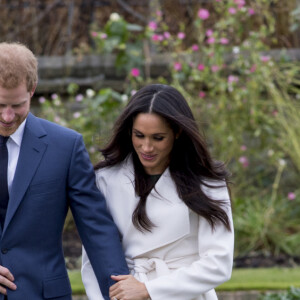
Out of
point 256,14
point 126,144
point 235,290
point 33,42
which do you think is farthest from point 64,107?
point 126,144

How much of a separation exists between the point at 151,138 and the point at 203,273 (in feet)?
2.10

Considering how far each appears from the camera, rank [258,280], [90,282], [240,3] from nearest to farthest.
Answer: [90,282], [258,280], [240,3]

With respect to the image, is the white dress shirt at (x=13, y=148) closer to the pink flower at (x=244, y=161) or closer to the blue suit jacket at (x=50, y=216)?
the blue suit jacket at (x=50, y=216)

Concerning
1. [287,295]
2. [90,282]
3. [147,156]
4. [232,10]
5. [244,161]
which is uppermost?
[232,10]

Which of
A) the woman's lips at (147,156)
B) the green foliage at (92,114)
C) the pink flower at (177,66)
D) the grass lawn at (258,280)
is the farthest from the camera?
the pink flower at (177,66)

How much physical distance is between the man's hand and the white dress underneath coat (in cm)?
39

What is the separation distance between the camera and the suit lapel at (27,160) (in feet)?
11.7

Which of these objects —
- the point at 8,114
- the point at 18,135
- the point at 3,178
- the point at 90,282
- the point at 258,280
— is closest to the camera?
the point at 8,114

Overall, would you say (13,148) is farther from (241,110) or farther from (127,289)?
(241,110)

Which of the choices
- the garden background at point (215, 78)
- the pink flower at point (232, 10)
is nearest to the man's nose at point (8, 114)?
the garden background at point (215, 78)

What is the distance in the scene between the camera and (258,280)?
6098mm

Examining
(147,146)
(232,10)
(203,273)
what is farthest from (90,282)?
(232,10)

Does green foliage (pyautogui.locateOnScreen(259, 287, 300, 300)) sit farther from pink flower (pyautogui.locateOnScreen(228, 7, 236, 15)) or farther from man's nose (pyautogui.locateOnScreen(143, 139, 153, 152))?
pink flower (pyautogui.locateOnScreen(228, 7, 236, 15))

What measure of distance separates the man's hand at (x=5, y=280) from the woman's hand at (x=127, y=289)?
436 mm
